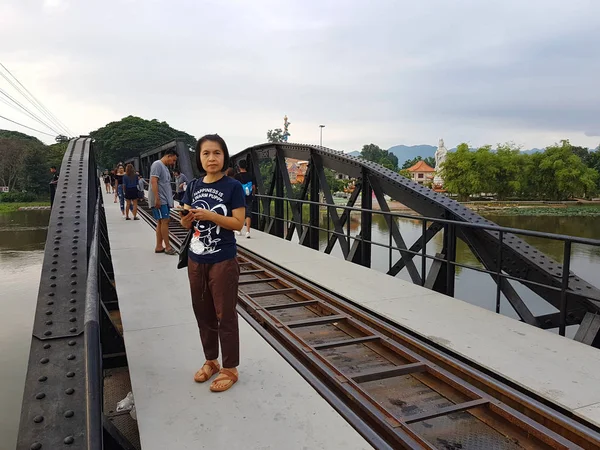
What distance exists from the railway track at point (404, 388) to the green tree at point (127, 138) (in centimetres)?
7431

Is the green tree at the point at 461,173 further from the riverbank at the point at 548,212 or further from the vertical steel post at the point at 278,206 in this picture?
the vertical steel post at the point at 278,206

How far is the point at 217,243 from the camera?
2879 mm

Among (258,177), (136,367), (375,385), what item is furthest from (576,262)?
(136,367)

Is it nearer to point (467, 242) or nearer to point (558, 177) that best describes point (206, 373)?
point (467, 242)

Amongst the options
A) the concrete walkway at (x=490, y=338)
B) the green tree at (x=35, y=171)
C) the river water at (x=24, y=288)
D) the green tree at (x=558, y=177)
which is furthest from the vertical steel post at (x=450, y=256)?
the green tree at (x=35, y=171)

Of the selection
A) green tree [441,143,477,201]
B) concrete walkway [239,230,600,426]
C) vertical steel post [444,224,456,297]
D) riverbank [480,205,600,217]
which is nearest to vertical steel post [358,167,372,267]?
concrete walkway [239,230,600,426]

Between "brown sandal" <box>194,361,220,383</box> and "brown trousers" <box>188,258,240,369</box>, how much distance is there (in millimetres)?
202

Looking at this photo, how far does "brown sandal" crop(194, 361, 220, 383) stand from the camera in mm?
3139

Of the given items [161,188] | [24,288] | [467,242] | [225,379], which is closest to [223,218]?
[225,379]

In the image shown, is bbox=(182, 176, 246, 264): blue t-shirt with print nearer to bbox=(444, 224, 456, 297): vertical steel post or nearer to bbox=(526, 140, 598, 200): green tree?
bbox=(444, 224, 456, 297): vertical steel post

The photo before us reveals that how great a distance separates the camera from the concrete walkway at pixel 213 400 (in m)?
2.50

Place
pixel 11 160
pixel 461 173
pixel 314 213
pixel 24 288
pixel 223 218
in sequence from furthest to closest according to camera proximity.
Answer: pixel 11 160, pixel 461 173, pixel 24 288, pixel 314 213, pixel 223 218

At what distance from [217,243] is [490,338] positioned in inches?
106

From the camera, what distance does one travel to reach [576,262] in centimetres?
1823
